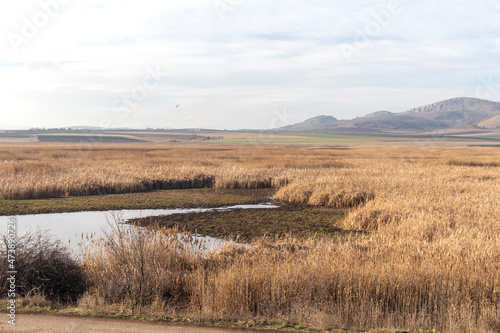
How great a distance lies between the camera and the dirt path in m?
8.63

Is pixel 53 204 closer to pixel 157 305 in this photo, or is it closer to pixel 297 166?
pixel 157 305

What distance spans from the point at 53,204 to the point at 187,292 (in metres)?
20.1

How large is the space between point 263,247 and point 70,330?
6777mm

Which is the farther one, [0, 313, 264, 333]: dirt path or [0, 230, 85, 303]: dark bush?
[0, 230, 85, 303]: dark bush

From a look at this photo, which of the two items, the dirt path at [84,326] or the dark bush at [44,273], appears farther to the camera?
the dark bush at [44,273]

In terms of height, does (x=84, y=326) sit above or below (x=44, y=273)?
below

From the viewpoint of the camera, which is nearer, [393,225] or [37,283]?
[37,283]

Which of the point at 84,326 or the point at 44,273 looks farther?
the point at 44,273

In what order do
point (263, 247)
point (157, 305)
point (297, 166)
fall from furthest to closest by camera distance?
1. point (297, 166)
2. point (263, 247)
3. point (157, 305)

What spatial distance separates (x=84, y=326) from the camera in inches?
348

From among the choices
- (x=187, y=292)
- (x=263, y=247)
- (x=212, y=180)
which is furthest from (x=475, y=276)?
(x=212, y=180)

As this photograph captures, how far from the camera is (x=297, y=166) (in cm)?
5122

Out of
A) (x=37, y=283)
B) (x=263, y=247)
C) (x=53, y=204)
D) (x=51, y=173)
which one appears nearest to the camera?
(x=37, y=283)

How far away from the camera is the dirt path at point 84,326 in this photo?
8.63 metres
